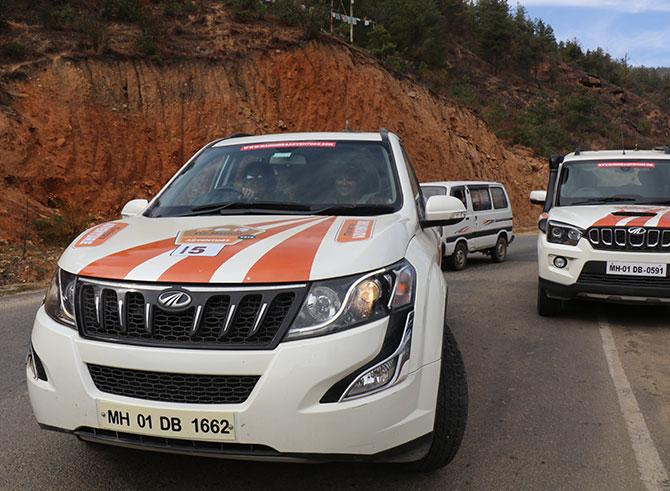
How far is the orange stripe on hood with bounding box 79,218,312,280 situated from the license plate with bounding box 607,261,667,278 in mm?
5482

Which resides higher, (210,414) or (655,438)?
(210,414)

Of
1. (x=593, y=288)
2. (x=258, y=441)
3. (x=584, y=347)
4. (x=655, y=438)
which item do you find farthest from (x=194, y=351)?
(x=593, y=288)

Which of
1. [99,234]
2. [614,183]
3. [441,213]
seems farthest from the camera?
[614,183]

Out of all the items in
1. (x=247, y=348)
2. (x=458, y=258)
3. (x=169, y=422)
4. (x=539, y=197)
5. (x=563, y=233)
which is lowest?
(x=458, y=258)

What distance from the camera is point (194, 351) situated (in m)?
2.66

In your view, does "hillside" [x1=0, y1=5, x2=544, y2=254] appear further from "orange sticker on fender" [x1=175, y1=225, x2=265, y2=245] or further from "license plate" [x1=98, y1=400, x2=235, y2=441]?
"license plate" [x1=98, y1=400, x2=235, y2=441]

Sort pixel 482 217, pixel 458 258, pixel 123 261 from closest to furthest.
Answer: pixel 123 261, pixel 458 258, pixel 482 217

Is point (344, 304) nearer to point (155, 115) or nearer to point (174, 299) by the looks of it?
point (174, 299)

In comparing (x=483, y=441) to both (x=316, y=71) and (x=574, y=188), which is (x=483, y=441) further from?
(x=316, y=71)

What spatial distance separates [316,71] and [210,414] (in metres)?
23.1

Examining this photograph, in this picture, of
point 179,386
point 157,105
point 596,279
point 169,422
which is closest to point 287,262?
point 179,386

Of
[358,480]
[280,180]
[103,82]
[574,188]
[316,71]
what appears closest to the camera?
[358,480]

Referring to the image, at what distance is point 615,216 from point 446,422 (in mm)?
4876

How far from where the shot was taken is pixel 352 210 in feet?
12.8
